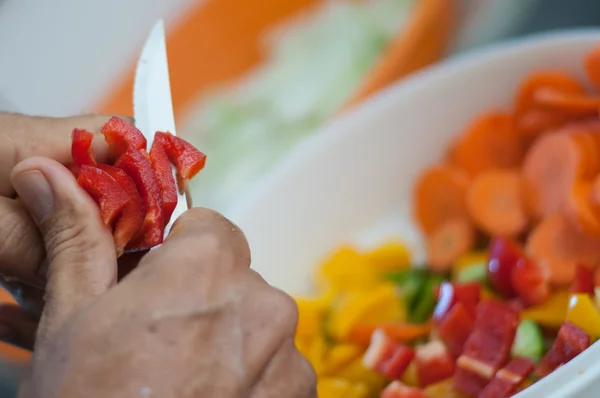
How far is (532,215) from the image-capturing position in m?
1.21

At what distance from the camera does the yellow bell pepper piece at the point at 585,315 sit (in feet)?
2.70

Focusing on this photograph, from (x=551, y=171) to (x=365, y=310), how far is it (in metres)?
0.39

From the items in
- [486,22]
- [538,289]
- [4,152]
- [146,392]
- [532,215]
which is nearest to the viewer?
[146,392]

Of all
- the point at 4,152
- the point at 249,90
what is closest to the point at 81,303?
the point at 4,152

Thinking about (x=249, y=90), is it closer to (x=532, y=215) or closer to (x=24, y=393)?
(x=532, y=215)

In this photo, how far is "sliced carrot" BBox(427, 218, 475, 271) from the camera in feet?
3.97

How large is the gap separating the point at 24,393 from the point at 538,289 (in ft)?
2.40

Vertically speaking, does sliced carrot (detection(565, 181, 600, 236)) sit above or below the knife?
below

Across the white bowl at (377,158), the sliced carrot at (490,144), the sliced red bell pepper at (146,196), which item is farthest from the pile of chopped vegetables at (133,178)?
the sliced carrot at (490,144)

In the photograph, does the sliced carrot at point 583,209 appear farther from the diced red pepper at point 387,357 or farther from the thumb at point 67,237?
the thumb at point 67,237

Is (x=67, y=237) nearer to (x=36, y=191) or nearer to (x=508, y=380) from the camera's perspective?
(x=36, y=191)

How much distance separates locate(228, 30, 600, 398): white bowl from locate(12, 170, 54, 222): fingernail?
59 centimetres

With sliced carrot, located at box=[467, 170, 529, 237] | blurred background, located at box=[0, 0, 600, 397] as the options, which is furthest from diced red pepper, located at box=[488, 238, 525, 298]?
blurred background, located at box=[0, 0, 600, 397]

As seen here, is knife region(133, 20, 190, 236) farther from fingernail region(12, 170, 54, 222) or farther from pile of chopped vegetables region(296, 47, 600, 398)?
pile of chopped vegetables region(296, 47, 600, 398)
